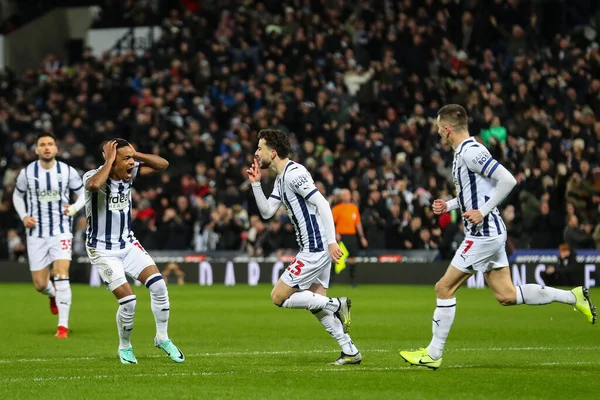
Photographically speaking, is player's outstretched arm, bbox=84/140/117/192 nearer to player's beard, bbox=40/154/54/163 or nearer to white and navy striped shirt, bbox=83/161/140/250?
white and navy striped shirt, bbox=83/161/140/250

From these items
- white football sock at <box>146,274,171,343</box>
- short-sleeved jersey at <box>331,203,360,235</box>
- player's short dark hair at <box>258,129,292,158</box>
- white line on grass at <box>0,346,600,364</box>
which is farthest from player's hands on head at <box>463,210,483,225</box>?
short-sleeved jersey at <box>331,203,360,235</box>

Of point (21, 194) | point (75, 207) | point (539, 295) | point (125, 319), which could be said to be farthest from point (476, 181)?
point (21, 194)

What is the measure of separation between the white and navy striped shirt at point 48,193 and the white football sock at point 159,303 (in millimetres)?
4435

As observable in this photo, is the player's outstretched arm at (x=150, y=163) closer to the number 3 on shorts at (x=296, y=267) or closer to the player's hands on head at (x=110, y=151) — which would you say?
the player's hands on head at (x=110, y=151)

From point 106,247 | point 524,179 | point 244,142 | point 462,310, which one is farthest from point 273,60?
point 106,247

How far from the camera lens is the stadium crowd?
27.5 meters

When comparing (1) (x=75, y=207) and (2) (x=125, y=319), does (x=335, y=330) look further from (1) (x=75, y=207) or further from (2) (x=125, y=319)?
(1) (x=75, y=207)

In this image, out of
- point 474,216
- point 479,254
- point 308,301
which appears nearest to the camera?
point 474,216

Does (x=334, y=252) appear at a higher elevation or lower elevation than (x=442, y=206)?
lower

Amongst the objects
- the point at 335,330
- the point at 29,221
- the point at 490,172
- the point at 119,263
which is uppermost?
the point at 490,172

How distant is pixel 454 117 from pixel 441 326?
1911 mm

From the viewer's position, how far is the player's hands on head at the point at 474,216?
411 inches

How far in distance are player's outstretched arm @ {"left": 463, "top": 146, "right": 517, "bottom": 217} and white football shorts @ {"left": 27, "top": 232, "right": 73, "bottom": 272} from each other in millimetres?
6948

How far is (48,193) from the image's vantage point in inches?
620
